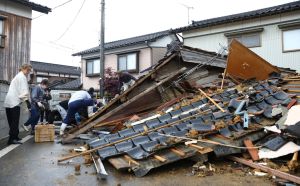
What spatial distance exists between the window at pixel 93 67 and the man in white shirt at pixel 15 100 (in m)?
16.8

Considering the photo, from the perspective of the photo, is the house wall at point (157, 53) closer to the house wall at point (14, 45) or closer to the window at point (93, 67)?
the window at point (93, 67)

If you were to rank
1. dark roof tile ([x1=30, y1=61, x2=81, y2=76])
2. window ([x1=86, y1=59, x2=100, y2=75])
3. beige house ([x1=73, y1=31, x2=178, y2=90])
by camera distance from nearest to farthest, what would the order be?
1. beige house ([x1=73, y1=31, x2=178, y2=90])
2. window ([x1=86, y1=59, x2=100, y2=75])
3. dark roof tile ([x1=30, y1=61, x2=81, y2=76])

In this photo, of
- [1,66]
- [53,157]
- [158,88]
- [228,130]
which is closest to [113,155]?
[53,157]

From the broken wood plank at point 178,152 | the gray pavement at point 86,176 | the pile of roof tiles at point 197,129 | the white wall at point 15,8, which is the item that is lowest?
the gray pavement at point 86,176

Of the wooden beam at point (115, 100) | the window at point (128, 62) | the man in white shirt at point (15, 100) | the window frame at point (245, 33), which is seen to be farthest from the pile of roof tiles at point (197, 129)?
the window at point (128, 62)

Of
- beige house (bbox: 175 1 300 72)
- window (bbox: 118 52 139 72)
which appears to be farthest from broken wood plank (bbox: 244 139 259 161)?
window (bbox: 118 52 139 72)

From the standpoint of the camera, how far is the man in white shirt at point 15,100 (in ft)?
20.1

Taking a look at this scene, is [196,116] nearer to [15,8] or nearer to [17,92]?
[17,92]

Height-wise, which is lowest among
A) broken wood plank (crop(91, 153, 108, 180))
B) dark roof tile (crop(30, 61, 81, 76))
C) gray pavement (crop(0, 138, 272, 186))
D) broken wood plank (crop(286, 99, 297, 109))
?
gray pavement (crop(0, 138, 272, 186))

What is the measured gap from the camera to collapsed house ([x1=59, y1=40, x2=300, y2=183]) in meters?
4.38

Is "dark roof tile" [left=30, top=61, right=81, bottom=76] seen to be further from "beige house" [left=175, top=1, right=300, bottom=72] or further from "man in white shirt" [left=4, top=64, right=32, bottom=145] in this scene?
"man in white shirt" [left=4, top=64, right=32, bottom=145]

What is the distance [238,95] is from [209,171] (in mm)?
3256

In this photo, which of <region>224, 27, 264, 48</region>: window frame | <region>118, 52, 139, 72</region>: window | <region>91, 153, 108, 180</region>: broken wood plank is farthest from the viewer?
<region>118, 52, 139, 72</region>: window

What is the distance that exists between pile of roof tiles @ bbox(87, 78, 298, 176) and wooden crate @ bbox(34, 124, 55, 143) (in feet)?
6.76
